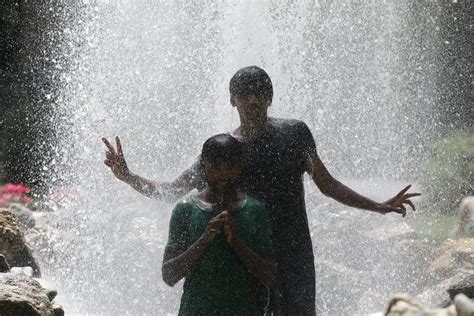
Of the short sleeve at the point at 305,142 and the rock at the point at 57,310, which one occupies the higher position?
the short sleeve at the point at 305,142

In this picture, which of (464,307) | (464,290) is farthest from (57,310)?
(464,307)

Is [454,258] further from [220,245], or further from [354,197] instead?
[220,245]

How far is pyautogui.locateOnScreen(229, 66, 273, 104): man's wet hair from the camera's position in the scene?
3061mm

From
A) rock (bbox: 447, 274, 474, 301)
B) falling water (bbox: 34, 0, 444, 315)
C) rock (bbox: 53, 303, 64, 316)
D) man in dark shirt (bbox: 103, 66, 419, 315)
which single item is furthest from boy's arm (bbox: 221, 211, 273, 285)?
falling water (bbox: 34, 0, 444, 315)

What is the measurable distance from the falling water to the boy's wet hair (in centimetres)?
321

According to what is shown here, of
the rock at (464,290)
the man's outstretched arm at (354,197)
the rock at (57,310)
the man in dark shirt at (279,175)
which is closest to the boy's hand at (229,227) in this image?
the man in dark shirt at (279,175)

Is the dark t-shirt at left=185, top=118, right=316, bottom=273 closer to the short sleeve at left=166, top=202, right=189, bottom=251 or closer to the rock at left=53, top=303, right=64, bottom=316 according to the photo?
the short sleeve at left=166, top=202, right=189, bottom=251

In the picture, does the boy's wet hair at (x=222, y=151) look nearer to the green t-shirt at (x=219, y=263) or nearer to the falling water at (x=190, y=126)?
the green t-shirt at (x=219, y=263)

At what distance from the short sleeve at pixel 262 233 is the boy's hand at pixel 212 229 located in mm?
156

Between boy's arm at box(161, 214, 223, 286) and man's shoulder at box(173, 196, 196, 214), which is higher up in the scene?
man's shoulder at box(173, 196, 196, 214)

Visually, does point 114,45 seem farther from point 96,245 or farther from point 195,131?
point 96,245

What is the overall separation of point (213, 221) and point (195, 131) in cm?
582

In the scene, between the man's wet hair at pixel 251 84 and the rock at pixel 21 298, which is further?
the rock at pixel 21 298

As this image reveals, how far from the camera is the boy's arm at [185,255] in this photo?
252 centimetres
